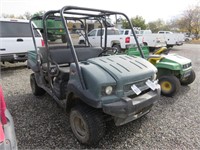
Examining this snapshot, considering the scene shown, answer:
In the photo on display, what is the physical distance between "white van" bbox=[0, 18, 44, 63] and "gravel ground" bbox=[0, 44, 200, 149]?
2457mm

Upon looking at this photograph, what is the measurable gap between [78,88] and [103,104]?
415mm

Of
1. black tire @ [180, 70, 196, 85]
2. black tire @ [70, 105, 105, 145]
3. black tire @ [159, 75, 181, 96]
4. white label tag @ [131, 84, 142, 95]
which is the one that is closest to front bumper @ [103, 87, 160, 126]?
white label tag @ [131, 84, 142, 95]

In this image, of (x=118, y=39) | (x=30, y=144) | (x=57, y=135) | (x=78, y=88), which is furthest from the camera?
(x=118, y=39)

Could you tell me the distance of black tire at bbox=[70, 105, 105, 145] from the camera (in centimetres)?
237

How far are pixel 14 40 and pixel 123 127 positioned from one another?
5.25m

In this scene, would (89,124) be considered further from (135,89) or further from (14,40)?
(14,40)

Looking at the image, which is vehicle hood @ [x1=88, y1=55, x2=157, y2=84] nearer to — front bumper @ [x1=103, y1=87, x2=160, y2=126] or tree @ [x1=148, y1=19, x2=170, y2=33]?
front bumper @ [x1=103, y1=87, x2=160, y2=126]

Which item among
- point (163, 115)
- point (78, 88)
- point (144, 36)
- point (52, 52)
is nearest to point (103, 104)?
point (78, 88)

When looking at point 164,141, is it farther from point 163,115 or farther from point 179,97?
point 179,97

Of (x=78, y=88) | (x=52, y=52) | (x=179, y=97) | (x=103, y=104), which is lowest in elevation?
(x=179, y=97)

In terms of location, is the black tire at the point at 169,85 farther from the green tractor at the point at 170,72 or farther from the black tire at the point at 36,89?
the black tire at the point at 36,89

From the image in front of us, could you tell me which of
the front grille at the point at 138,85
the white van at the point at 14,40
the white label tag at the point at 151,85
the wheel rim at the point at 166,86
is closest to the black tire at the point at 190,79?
the wheel rim at the point at 166,86

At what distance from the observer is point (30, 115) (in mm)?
3438

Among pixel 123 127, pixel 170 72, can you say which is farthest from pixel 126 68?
pixel 170 72
